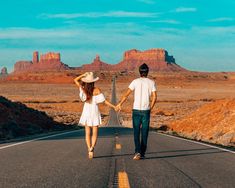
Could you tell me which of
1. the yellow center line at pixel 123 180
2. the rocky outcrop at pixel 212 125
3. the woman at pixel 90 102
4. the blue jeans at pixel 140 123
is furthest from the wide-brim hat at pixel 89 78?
the rocky outcrop at pixel 212 125

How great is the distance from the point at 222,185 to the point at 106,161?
3464 millimetres

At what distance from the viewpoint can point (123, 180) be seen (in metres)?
7.81

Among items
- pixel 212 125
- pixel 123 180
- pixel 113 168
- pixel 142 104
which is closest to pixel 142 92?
pixel 142 104

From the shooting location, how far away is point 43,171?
8.80 metres

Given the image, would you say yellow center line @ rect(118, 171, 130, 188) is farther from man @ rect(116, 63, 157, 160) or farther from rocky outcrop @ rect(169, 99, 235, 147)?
rocky outcrop @ rect(169, 99, 235, 147)

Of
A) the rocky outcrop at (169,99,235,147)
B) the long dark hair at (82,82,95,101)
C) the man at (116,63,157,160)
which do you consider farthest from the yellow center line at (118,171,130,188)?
the rocky outcrop at (169,99,235,147)

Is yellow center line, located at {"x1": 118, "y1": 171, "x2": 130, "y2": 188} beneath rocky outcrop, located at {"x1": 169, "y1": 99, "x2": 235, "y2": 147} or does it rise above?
above

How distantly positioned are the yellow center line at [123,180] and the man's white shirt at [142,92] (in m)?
2.52

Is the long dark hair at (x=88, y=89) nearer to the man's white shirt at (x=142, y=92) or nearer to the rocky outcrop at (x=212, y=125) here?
the man's white shirt at (x=142, y=92)

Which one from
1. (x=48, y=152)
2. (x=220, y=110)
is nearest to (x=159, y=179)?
(x=48, y=152)

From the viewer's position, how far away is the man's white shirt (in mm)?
10883

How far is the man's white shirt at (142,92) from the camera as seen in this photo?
10883 mm

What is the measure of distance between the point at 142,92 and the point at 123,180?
3.48m

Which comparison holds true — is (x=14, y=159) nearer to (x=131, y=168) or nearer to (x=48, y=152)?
(x=48, y=152)
